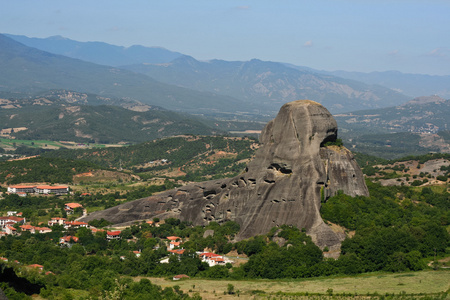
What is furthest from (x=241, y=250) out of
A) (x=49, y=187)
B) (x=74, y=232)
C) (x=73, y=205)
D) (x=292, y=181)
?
(x=49, y=187)

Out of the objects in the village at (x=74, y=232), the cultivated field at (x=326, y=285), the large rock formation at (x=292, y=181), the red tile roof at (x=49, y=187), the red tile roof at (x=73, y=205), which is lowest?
the red tile roof at (x=49, y=187)

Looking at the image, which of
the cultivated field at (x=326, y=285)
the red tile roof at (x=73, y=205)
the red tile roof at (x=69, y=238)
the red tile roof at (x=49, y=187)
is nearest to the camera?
Answer: the cultivated field at (x=326, y=285)

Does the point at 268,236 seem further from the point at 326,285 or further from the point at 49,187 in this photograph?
the point at 49,187

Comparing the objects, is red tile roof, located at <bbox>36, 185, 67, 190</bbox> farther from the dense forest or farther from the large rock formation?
the large rock formation

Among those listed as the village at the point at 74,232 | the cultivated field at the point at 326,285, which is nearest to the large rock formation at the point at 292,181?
the village at the point at 74,232

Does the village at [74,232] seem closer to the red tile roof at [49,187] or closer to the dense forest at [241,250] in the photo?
the dense forest at [241,250]

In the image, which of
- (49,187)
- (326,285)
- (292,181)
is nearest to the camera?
(326,285)

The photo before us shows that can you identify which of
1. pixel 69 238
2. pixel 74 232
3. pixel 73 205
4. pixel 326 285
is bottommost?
pixel 73 205

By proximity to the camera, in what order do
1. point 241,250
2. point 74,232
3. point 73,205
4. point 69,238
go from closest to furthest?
1. point 241,250
2. point 69,238
3. point 74,232
4. point 73,205
